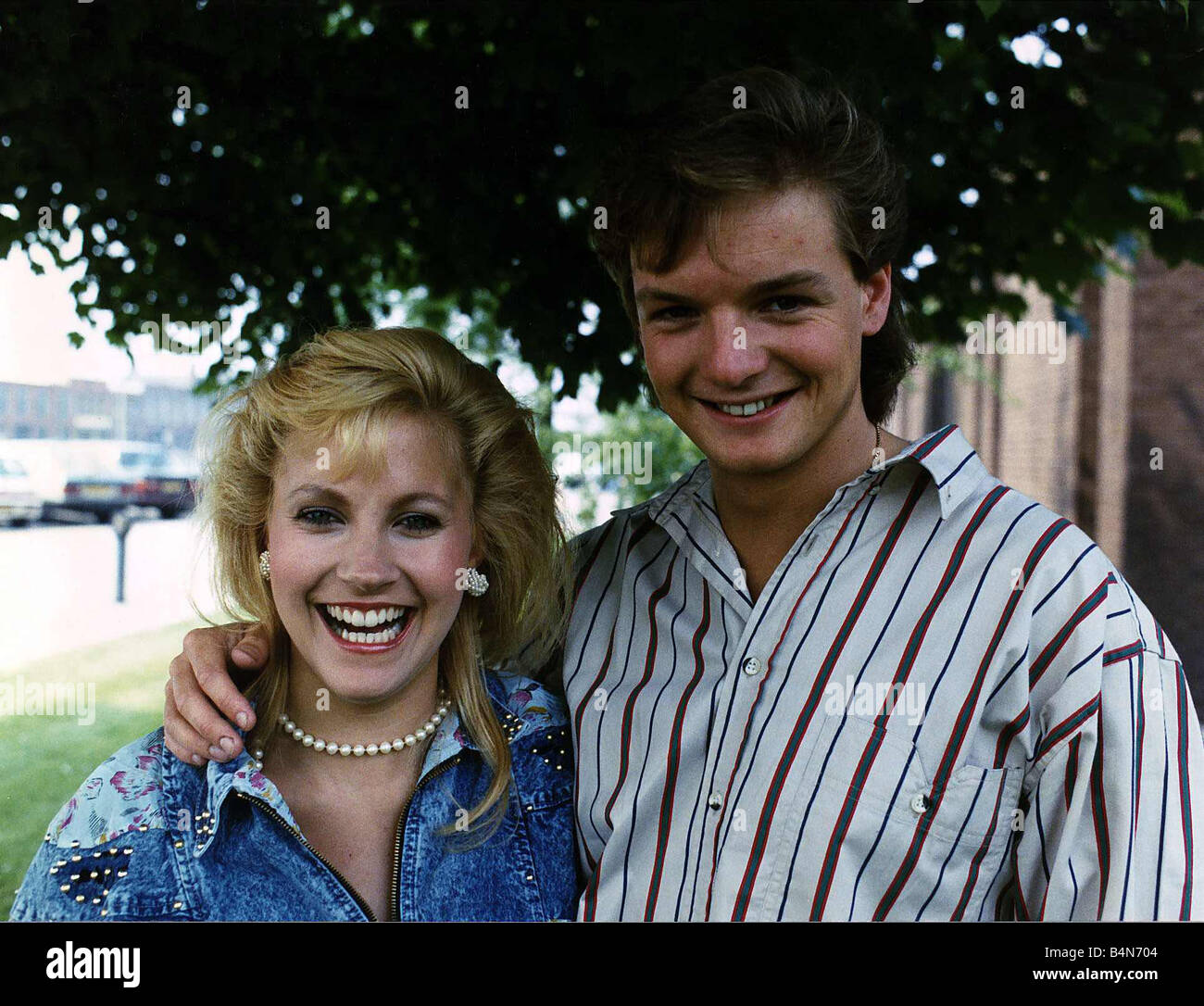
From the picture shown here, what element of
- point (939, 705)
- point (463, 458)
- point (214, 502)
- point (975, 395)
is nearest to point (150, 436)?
point (214, 502)

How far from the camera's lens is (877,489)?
5.71ft

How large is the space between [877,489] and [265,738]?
1.02 meters

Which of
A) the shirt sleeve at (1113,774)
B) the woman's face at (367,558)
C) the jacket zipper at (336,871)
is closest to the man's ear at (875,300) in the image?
the shirt sleeve at (1113,774)

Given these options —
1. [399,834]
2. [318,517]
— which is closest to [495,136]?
[318,517]

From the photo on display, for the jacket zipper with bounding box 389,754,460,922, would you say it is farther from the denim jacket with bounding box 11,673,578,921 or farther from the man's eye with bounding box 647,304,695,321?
the man's eye with bounding box 647,304,695,321

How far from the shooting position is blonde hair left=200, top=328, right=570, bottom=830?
5.58 ft

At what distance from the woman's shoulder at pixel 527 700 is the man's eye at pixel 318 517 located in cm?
41

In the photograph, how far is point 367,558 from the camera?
1.64 meters

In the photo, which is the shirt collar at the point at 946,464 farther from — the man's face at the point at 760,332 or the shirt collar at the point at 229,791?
the shirt collar at the point at 229,791

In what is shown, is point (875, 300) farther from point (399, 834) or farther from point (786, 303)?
point (399, 834)

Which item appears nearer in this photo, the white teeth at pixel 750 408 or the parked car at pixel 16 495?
the white teeth at pixel 750 408

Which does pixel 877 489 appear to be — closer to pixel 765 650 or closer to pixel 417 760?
pixel 765 650

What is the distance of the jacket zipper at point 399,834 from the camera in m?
1.66

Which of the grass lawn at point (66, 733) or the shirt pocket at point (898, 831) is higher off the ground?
the shirt pocket at point (898, 831)
